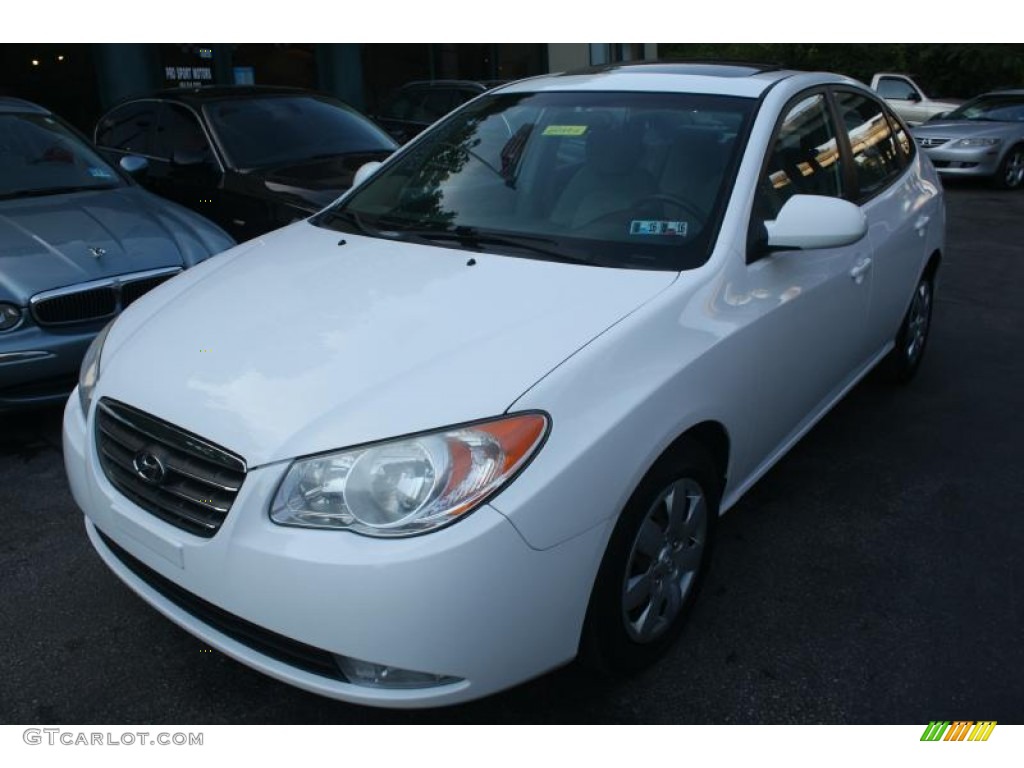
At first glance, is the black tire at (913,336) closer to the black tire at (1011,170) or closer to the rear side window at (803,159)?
the rear side window at (803,159)

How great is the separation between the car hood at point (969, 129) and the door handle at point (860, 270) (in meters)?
9.91

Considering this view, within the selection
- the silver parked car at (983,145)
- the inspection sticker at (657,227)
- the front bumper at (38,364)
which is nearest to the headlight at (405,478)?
the inspection sticker at (657,227)

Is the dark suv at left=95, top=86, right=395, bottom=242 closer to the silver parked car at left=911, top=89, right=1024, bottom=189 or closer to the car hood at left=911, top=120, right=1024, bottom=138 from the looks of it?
the silver parked car at left=911, top=89, right=1024, bottom=189

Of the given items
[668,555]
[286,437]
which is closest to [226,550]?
[286,437]

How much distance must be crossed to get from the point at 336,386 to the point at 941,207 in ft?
12.5

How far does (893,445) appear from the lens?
4.14m

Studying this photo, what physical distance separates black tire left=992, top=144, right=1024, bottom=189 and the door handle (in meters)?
10.2

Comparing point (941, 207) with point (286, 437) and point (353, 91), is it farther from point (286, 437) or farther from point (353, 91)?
point (353, 91)

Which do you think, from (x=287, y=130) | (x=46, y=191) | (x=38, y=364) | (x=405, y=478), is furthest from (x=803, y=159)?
(x=287, y=130)

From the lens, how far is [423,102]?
11414 millimetres

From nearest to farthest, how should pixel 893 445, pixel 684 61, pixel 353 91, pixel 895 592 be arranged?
pixel 895 592 → pixel 684 61 → pixel 893 445 → pixel 353 91

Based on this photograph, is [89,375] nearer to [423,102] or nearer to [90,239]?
Result: [90,239]

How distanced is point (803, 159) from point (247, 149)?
416 cm
